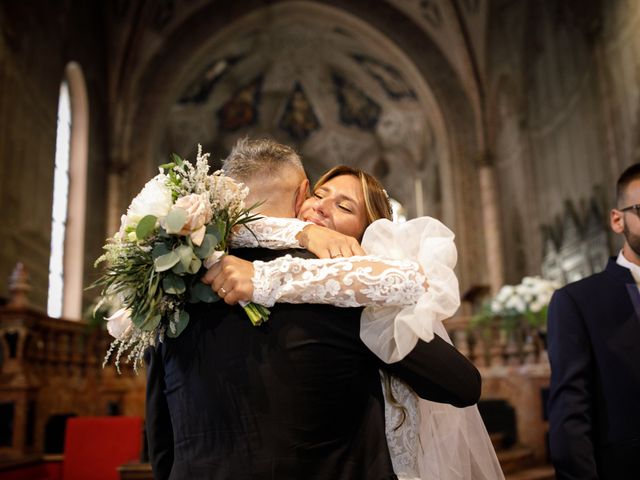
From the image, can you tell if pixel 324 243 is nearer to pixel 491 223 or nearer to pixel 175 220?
pixel 175 220

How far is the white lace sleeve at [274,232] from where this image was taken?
1832mm

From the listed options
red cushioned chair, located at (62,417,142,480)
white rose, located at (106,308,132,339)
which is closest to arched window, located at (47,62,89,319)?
red cushioned chair, located at (62,417,142,480)

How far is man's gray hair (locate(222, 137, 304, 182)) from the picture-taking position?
77.7 inches

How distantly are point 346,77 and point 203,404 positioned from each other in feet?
65.2

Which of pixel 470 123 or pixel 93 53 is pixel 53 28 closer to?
pixel 93 53

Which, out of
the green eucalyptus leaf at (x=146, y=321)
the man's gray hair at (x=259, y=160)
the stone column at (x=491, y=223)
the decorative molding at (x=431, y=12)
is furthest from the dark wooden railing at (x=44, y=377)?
the decorative molding at (x=431, y=12)

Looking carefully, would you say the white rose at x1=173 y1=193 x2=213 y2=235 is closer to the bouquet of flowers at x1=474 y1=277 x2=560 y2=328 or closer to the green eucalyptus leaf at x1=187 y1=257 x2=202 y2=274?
the green eucalyptus leaf at x1=187 y1=257 x2=202 y2=274

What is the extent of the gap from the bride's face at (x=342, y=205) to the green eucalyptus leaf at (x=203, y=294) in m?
0.47

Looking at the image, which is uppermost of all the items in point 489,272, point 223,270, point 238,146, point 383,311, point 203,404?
point 489,272

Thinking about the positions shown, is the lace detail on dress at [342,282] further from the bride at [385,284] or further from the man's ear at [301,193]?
the man's ear at [301,193]

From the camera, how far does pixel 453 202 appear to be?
15781 millimetres

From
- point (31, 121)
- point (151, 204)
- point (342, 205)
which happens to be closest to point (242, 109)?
point (31, 121)

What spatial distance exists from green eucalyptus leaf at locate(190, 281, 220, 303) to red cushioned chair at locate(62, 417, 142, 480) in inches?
131

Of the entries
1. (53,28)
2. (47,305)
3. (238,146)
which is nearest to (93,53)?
(53,28)
